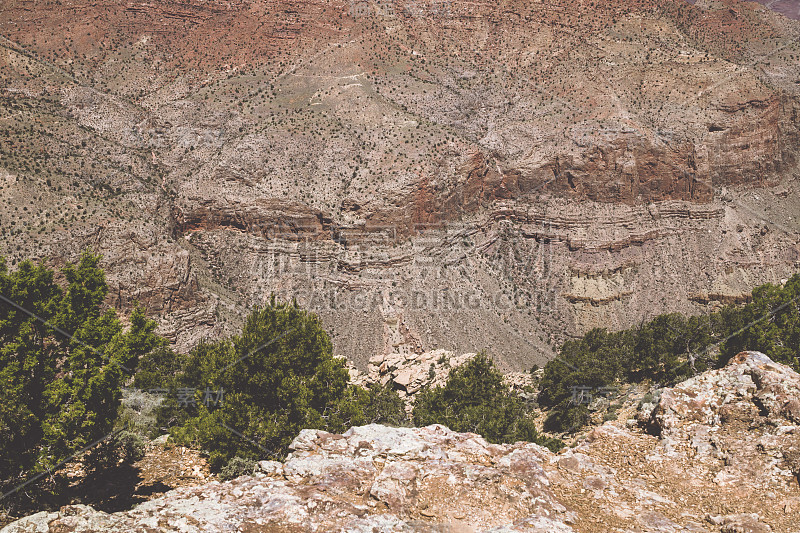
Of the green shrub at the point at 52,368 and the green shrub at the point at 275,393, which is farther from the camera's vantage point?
the green shrub at the point at 275,393

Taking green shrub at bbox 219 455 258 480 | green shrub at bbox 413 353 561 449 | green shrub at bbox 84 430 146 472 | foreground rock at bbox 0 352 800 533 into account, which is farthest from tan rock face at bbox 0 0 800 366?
foreground rock at bbox 0 352 800 533

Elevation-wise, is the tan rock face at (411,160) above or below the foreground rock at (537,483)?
above

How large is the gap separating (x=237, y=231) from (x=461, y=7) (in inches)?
2143

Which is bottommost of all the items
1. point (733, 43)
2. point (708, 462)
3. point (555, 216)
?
point (708, 462)

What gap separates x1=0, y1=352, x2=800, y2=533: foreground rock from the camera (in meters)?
15.1

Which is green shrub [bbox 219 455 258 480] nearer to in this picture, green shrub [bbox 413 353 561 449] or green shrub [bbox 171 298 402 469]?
green shrub [bbox 171 298 402 469]

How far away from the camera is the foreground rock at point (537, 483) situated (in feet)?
49.7

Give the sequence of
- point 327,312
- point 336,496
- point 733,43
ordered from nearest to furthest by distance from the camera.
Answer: point 336,496
point 327,312
point 733,43

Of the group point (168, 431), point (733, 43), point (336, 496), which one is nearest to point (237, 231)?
point (168, 431)

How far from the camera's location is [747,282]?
79.9 meters

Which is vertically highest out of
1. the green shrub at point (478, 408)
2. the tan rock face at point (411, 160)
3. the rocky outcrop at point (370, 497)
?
the tan rock face at point (411, 160)

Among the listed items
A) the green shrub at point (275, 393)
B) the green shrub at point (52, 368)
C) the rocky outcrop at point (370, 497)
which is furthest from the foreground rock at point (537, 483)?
the green shrub at point (275, 393)

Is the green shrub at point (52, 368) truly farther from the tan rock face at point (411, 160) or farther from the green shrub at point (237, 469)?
the tan rock face at point (411, 160)

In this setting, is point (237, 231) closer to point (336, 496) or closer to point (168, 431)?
point (168, 431)
